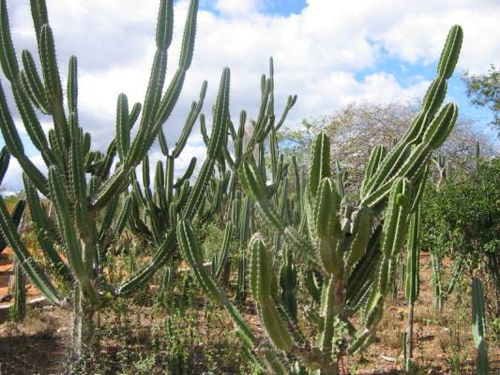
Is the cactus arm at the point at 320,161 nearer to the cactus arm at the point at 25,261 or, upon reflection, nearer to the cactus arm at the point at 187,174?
the cactus arm at the point at 25,261

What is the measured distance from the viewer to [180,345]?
14.9 feet

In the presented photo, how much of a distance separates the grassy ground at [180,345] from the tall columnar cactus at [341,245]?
1148mm

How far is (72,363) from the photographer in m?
4.05

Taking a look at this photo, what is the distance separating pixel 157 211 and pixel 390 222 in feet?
16.8

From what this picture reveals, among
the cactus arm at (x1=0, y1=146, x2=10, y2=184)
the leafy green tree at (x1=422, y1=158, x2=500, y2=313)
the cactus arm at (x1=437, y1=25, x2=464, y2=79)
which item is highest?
the cactus arm at (x1=437, y1=25, x2=464, y2=79)

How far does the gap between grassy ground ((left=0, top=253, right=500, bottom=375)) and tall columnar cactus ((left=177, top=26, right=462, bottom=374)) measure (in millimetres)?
1148

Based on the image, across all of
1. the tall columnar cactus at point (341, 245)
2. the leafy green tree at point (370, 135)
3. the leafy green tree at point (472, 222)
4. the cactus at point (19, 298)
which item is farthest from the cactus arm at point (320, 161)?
the leafy green tree at point (370, 135)

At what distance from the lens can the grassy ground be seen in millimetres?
4523

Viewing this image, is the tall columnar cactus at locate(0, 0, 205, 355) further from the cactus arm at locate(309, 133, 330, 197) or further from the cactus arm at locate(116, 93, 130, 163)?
the cactus arm at locate(309, 133, 330, 197)

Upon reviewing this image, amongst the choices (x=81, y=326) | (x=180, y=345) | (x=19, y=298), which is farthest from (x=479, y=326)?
(x=19, y=298)

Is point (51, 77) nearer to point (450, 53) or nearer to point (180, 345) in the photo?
point (180, 345)

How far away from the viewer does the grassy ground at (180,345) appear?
14.8ft

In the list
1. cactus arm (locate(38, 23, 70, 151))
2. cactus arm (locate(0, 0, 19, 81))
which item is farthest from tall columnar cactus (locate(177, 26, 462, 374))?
cactus arm (locate(0, 0, 19, 81))

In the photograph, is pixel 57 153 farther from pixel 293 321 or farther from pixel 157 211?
pixel 157 211
